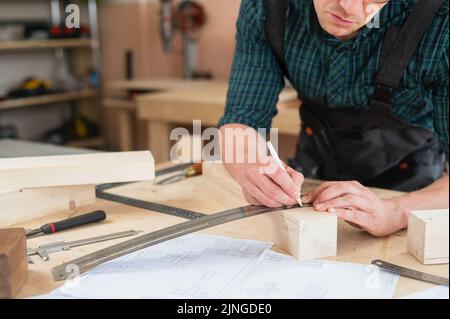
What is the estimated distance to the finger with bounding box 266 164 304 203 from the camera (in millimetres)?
850

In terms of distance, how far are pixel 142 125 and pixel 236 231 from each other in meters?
2.70

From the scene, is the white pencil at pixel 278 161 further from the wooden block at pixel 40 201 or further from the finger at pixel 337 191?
the wooden block at pixel 40 201

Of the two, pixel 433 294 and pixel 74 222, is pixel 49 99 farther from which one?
pixel 433 294

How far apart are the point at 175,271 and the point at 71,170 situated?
33cm

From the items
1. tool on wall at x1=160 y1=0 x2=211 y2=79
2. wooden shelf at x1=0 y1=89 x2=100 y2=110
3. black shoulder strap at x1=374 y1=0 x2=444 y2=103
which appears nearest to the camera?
black shoulder strap at x1=374 y1=0 x2=444 y2=103

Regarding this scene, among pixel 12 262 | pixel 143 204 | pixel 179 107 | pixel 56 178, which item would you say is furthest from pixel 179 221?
pixel 179 107

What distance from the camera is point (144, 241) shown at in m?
0.79

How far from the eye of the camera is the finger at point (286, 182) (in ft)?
2.79

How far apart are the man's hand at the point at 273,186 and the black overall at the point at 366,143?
1.12 ft

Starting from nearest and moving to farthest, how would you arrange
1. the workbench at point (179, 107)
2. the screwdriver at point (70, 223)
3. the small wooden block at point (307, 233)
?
1. the small wooden block at point (307, 233)
2. the screwdriver at point (70, 223)
3. the workbench at point (179, 107)

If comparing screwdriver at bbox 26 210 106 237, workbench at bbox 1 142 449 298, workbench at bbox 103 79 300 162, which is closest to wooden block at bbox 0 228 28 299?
workbench at bbox 1 142 449 298

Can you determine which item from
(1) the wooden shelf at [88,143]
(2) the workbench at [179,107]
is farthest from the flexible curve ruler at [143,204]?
(1) the wooden shelf at [88,143]

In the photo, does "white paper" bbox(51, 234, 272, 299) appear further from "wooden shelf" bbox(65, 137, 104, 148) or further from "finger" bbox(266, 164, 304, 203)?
"wooden shelf" bbox(65, 137, 104, 148)

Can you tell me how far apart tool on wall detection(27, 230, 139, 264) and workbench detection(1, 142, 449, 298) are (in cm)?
1
